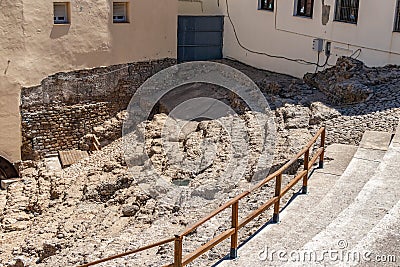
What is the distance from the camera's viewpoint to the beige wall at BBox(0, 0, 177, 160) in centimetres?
1354

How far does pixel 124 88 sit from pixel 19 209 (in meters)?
4.84

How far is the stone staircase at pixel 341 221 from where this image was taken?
5.90m

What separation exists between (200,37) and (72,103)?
201 inches

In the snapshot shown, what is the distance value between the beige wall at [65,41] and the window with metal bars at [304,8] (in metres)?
3.52

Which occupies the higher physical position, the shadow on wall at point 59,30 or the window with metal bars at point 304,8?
the window with metal bars at point 304,8

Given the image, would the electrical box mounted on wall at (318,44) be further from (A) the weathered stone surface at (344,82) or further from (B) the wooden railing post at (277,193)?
(B) the wooden railing post at (277,193)

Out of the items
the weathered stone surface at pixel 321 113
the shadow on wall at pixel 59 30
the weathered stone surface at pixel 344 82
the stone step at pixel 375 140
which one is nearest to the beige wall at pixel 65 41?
the shadow on wall at pixel 59 30

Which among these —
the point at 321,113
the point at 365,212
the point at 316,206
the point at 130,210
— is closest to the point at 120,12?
the point at 321,113

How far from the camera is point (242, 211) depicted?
8.74 m

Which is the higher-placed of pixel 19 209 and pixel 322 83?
pixel 322 83

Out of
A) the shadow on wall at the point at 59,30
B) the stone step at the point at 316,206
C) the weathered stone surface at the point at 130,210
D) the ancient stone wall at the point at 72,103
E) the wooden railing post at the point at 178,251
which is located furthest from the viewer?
the ancient stone wall at the point at 72,103

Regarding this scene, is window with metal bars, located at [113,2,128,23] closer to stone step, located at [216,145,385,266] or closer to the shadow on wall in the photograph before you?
the shadow on wall

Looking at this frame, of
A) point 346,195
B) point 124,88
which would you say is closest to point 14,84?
point 124,88

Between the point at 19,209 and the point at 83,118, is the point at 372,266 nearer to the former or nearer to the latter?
the point at 19,209
